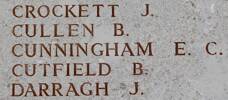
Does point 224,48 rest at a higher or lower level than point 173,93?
higher

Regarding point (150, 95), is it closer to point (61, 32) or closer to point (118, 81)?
point (118, 81)

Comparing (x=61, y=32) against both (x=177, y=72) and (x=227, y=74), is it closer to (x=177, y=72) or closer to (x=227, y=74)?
(x=177, y=72)

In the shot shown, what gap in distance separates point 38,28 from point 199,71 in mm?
934

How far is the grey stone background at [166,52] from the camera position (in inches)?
157

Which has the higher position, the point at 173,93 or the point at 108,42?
the point at 108,42

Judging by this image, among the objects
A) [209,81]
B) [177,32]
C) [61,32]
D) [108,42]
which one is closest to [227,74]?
[209,81]

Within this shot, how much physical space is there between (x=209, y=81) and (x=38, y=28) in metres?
1.00

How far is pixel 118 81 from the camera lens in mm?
4016

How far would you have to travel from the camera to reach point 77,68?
4039 millimetres

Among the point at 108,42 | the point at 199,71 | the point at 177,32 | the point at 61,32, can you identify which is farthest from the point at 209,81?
the point at 61,32

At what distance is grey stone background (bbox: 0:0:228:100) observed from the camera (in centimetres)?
→ 399

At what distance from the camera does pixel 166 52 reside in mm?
4016

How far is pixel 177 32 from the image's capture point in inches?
159

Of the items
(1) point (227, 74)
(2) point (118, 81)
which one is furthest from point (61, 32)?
(1) point (227, 74)
